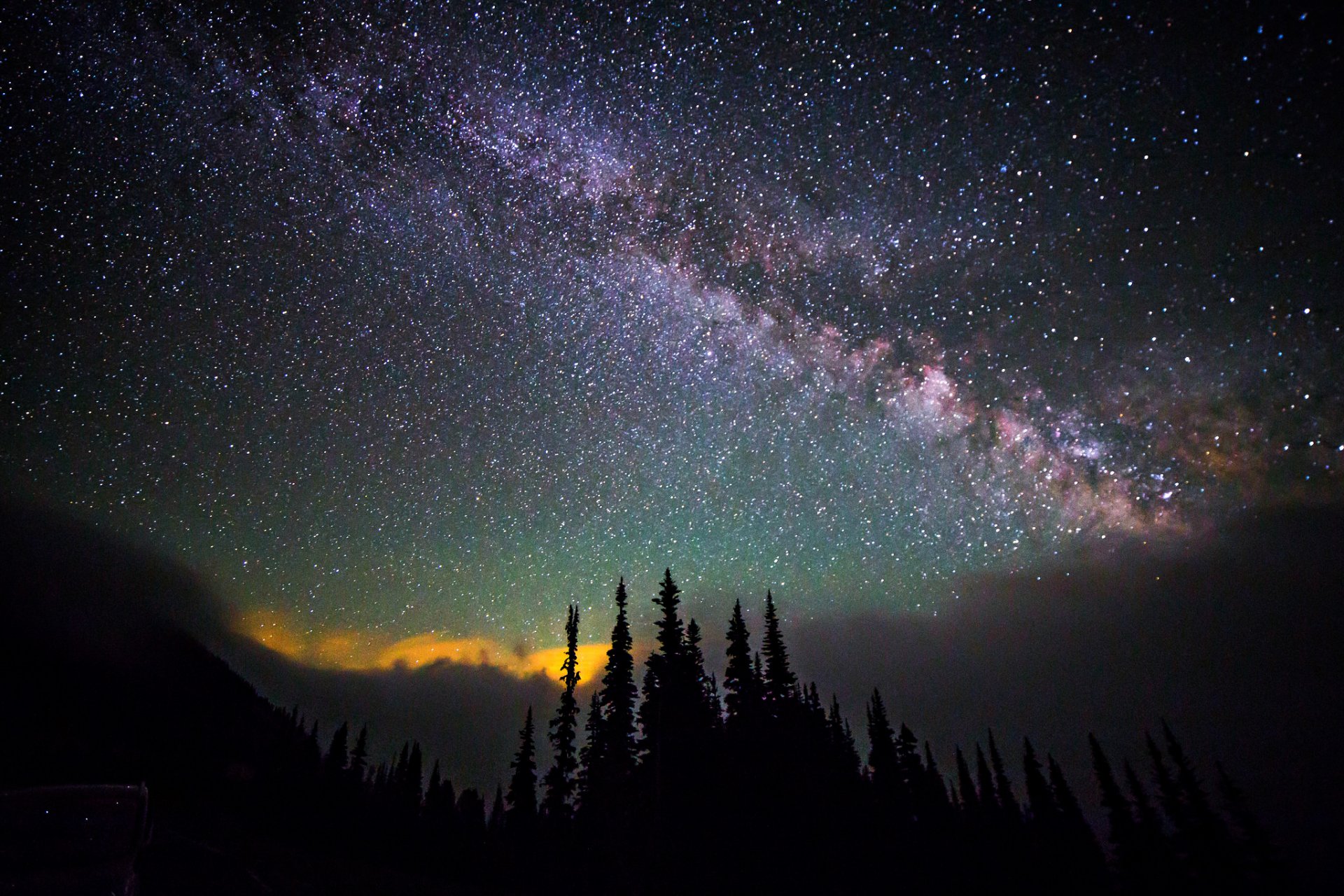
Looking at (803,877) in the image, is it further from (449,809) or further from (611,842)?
(449,809)

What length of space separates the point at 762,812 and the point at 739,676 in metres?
9.64

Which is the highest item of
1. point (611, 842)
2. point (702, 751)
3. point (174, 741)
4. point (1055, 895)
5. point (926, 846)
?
point (174, 741)

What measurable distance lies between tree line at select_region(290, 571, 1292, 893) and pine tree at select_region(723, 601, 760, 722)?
0.38ft

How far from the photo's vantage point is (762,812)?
33750 millimetres

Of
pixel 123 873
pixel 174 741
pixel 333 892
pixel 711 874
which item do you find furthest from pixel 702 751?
pixel 174 741

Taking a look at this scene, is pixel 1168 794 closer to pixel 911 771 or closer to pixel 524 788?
pixel 911 771

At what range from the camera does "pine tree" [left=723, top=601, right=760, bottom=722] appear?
3978 cm

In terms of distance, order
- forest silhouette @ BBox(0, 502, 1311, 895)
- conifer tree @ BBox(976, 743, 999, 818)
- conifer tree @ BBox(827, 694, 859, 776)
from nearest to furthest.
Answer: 1. forest silhouette @ BBox(0, 502, 1311, 895)
2. conifer tree @ BBox(827, 694, 859, 776)
3. conifer tree @ BBox(976, 743, 999, 818)

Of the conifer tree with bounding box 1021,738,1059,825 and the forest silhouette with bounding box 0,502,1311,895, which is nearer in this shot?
the forest silhouette with bounding box 0,502,1311,895

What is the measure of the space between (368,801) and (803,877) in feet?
206

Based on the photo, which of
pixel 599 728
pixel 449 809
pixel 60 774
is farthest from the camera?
pixel 449 809

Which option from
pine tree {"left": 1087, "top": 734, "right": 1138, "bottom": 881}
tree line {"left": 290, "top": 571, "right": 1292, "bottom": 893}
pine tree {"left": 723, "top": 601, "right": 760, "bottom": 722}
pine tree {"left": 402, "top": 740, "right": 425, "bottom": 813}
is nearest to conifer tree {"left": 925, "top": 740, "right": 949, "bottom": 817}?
tree line {"left": 290, "top": 571, "right": 1292, "bottom": 893}

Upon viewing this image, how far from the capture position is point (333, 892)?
1945 cm

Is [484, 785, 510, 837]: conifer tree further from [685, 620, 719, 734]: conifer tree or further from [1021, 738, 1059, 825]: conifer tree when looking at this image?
[1021, 738, 1059, 825]: conifer tree
